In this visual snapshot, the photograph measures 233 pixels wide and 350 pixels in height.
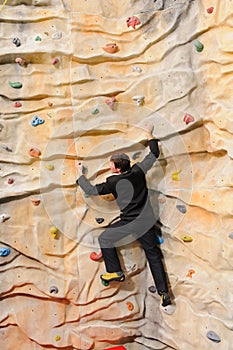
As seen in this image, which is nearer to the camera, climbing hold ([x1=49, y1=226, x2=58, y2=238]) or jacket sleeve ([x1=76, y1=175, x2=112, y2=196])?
jacket sleeve ([x1=76, y1=175, x2=112, y2=196])

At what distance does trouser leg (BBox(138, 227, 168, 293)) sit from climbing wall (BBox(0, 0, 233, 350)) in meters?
0.06

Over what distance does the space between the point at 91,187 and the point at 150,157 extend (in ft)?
1.07

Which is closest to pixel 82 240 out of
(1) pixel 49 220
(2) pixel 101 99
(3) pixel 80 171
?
(1) pixel 49 220

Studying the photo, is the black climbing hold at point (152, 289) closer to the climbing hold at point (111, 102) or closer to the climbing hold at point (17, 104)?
the climbing hold at point (111, 102)

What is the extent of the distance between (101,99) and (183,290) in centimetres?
104

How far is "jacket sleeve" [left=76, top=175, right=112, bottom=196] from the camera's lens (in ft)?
7.30

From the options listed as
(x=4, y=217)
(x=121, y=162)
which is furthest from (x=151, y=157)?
(x=4, y=217)

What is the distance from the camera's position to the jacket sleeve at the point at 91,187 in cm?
222

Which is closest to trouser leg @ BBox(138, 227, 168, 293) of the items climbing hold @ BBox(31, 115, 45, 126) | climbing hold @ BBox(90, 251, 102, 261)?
climbing hold @ BBox(90, 251, 102, 261)

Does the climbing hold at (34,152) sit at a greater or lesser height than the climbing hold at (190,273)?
greater

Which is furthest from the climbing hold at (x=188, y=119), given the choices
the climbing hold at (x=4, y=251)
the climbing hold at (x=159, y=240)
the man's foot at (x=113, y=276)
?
the climbing hold at (x=4, y=251)

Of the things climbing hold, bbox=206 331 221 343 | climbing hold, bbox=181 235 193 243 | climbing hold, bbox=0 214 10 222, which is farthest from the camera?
climbing hold, bbox=0 214 10 222

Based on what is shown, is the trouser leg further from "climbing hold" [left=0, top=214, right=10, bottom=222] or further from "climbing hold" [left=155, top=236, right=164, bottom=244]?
"climbing hold" [left=0, top=214, right=10, bottom=222]

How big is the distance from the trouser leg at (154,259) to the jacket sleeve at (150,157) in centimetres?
32
